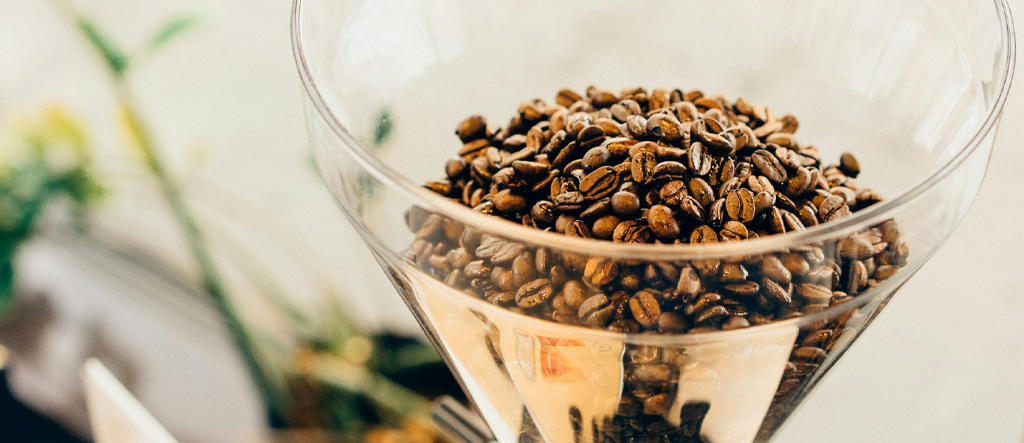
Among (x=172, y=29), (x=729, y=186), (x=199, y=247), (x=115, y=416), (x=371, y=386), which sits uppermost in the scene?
(x=172, y=29)

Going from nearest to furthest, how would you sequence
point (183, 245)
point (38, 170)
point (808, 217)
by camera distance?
1. point (808, 217)
2. point (38, 170)
3. point (183, 245)

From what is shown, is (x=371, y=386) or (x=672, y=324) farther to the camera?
(x=371, y=386)

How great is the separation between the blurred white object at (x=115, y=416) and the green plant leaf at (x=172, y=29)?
1.47 ft

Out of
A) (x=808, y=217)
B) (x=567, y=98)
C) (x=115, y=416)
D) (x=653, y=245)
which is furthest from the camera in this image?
(x=115, y=416)

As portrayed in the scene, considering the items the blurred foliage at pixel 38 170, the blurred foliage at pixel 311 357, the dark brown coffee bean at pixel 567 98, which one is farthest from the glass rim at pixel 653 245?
the blurred foliage at pixel 38 170

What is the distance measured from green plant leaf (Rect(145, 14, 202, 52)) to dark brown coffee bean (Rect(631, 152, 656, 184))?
89 centimetres

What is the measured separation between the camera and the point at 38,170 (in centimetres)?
124

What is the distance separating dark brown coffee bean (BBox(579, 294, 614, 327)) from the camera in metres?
0.30

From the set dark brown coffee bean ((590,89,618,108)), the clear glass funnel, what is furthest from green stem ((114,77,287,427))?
dark brown coffee bean ((590,89,618,108))

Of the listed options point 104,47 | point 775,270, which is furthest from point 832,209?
point 104,47

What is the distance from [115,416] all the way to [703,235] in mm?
761

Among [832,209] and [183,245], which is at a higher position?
[832,209]

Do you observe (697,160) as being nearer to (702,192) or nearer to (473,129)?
(702,192)

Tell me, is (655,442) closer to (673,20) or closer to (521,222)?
(521,222)
